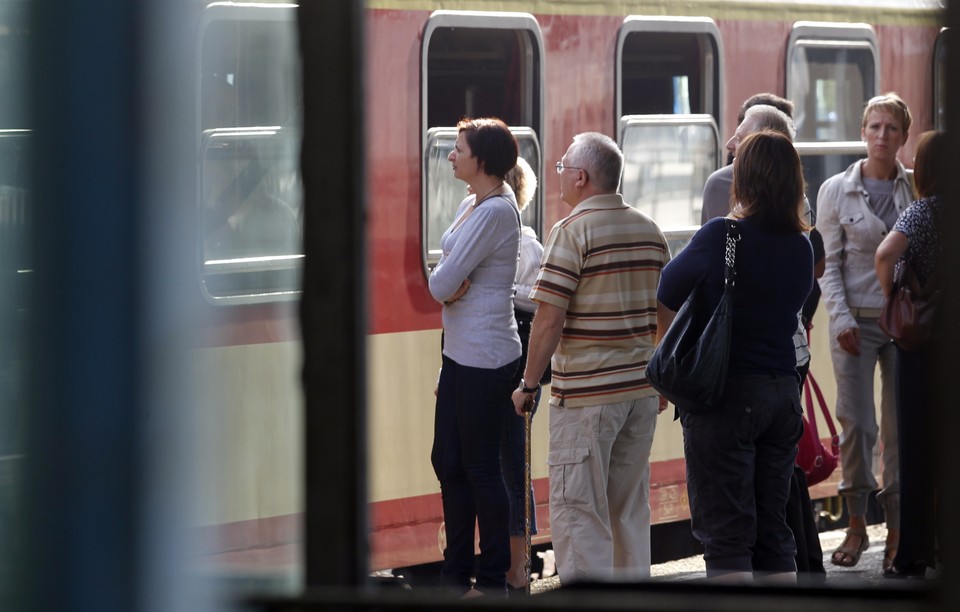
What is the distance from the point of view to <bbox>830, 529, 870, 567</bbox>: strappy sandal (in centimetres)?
636

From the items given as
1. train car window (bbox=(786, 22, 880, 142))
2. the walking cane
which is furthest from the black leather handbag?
train car window (bbox=(786, 22, 880, 142))

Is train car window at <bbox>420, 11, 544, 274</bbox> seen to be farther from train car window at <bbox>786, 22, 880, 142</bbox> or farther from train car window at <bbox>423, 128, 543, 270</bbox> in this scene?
train car window at <bbox>786, 22, 880, 142</bbox>

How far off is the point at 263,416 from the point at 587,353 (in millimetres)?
3225

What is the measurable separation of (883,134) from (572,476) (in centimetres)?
210

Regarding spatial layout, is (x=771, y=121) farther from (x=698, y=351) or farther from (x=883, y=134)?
(x=883, y=134)

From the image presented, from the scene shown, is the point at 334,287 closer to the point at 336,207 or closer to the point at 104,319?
the point at 336,207

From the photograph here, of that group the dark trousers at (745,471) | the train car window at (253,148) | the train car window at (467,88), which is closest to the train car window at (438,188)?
the train car window at (467,88)

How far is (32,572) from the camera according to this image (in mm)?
1714

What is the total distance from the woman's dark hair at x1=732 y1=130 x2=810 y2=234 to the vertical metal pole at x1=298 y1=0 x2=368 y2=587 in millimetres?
2807

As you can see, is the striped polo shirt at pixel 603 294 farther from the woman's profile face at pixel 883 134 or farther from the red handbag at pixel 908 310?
the woman's profile face at pixel 883 134

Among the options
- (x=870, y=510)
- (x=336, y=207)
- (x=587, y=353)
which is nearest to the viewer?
(x=336, y=207)

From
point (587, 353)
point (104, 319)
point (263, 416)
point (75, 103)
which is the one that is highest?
point (75, 103)

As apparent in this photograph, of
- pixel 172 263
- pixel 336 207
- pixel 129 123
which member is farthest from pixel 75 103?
pixel 336 207

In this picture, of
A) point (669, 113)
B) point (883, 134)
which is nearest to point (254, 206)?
point (883, 134)
